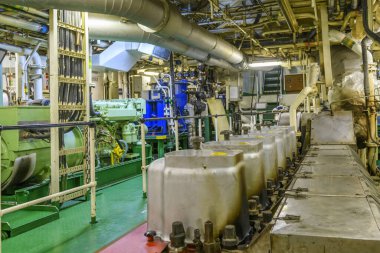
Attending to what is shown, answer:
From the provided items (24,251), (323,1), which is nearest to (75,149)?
(24,251)

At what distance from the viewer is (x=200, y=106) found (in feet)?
34.4

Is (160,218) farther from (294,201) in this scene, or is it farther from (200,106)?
(200,106)

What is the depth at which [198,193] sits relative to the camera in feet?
4.30

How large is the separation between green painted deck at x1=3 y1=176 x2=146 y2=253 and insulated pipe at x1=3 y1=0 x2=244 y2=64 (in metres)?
2.08

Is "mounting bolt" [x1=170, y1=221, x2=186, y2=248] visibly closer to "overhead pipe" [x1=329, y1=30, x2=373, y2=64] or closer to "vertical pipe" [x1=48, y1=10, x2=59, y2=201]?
"vertical pipe" [x1=48, y1=10, x2=59, y2=201]

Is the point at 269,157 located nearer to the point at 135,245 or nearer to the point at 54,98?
the point at 135,245

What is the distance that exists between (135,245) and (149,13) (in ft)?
11.4

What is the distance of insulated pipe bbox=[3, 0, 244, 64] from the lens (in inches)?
135

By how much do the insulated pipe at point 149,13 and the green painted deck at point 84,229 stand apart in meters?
2.08

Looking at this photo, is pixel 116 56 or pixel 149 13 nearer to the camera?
pixel 149 13

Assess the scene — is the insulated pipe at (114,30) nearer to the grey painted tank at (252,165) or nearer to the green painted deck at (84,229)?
the green painted deck at (84,229)

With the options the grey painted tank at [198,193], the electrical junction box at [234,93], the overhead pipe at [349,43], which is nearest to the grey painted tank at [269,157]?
the grey painted tank at [198,193]

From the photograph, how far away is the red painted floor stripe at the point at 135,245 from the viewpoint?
1351 millimetres

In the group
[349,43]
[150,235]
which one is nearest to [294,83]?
[349,43]
